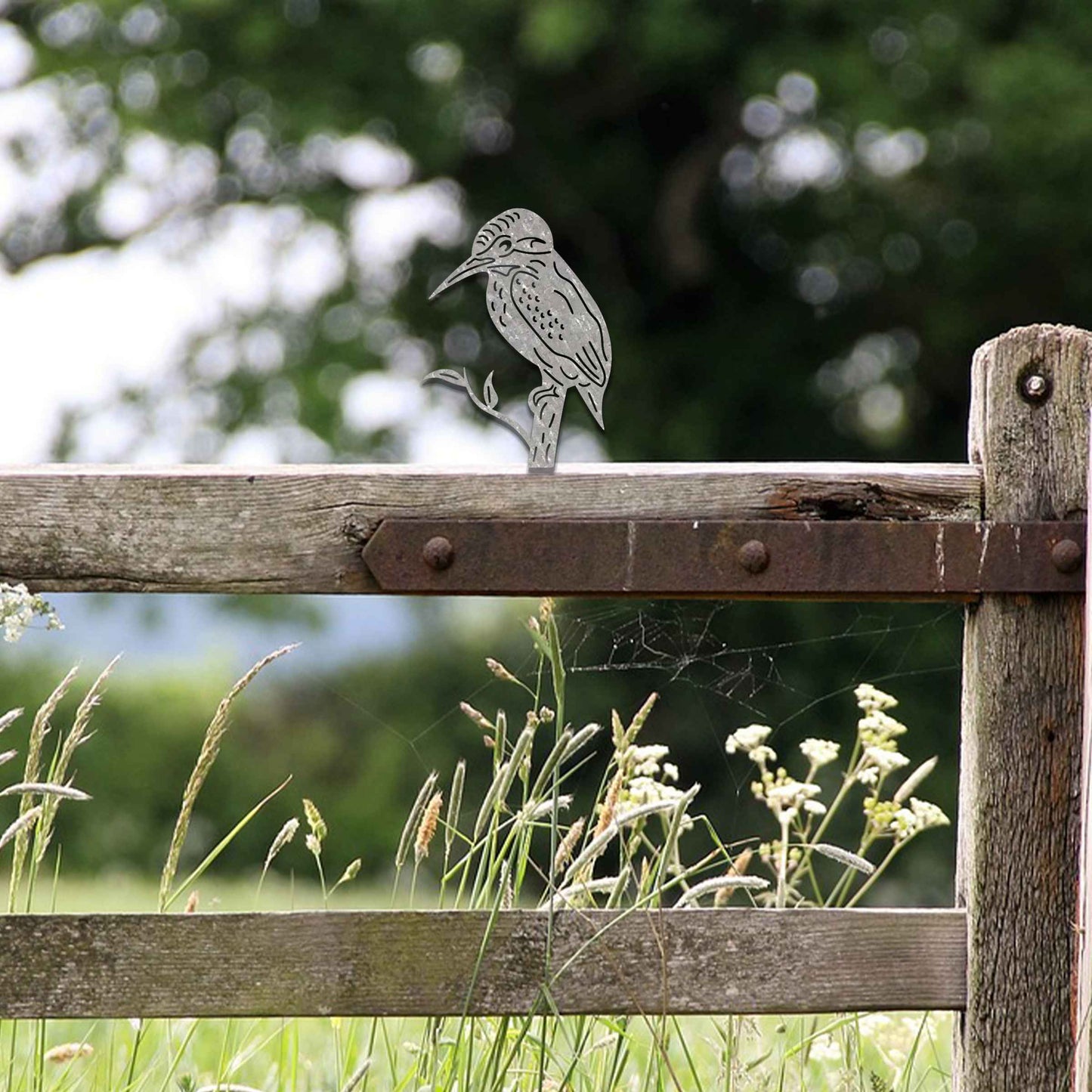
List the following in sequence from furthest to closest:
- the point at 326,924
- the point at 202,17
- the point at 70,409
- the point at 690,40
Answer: the point at 70,409 < the point at 202,17 < the point at 690,40 < the point at 326,924

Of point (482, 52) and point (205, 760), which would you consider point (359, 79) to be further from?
point (205, 760)

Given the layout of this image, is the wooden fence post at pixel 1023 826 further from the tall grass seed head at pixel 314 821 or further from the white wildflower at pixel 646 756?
the tall grass seed head at pixel 314 821

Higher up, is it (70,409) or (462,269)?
(70,409)

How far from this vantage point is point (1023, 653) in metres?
1.77

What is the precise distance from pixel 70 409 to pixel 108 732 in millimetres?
1914

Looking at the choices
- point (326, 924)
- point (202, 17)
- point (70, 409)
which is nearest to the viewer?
point (326, 924)

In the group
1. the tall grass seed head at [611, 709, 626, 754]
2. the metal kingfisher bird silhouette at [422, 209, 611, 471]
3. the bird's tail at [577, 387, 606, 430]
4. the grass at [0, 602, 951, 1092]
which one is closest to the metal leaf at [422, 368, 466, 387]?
the metal kingfisher bird silhouette at [422, 209, 611, 471]

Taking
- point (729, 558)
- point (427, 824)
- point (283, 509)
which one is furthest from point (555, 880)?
point (283, 509)

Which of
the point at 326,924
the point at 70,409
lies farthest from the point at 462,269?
the point at 70,409

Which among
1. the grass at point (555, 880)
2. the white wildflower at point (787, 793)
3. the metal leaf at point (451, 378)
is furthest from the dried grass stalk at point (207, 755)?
the white wildflower at point (787, 793)

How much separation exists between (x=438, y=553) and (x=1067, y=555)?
2.39 feet

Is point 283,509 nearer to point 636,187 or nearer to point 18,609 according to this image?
point 18,609

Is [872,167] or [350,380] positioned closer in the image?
[350,380]

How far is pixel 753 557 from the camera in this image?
1735 mm
